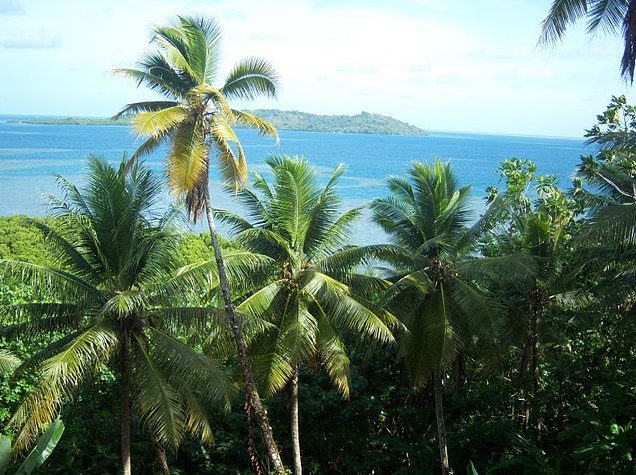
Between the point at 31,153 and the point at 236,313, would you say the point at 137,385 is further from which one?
the point at 31,153

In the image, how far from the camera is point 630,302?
14852 millimetres

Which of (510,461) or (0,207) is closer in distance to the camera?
(510,461)

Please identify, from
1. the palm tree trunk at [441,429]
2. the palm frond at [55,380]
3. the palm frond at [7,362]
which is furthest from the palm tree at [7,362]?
the palm tree trunk at [441,429]

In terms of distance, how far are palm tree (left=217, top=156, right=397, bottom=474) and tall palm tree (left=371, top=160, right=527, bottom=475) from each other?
2.51 feet

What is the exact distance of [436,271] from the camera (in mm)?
15102

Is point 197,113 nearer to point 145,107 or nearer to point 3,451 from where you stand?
point 145,107

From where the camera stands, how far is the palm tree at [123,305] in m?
12.1

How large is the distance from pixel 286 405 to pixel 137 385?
649 cm

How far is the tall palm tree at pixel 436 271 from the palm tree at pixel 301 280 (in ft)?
2.51

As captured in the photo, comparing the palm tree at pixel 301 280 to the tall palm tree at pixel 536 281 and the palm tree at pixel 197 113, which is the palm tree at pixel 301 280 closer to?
the palm tree at pixel 197 113

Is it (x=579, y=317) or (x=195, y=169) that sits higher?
(x=195, y=169)

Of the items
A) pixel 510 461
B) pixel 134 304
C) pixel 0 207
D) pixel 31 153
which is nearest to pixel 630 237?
pixel 510 461

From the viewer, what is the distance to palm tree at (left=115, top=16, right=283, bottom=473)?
12688mm

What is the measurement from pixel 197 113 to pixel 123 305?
382 cm
